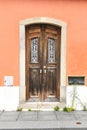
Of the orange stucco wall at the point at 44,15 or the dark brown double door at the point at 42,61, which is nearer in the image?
the orange stucco wall at the point at 44,15

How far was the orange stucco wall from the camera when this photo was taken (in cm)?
882

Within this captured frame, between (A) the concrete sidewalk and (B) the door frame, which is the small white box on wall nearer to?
(B) the door frame

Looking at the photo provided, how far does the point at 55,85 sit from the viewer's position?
30.3 feet

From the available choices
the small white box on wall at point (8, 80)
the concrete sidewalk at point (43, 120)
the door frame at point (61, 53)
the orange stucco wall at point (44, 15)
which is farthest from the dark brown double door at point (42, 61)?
the concrete sidewalk at point (43, 120)

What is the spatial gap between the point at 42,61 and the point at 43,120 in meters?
2.02

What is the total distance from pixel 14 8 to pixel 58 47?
1731 millimetres

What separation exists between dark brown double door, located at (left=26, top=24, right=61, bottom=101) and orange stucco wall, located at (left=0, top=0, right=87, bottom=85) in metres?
0.39

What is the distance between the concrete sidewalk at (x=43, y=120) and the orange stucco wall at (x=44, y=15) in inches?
43.0

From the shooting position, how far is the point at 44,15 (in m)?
8.84

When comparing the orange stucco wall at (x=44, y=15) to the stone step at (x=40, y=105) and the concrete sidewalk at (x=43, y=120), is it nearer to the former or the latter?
the stone step at (x=40, y=105)

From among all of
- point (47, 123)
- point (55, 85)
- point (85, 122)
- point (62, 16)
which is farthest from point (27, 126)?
point (62, 16)

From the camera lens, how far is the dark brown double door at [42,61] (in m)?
9.13

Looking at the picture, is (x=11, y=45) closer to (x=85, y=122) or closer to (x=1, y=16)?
(x=1, y=16)

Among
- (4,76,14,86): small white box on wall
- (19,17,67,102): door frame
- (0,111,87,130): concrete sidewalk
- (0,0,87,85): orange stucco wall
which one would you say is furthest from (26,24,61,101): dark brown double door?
(0,111,87,130): concrete sidewalk
